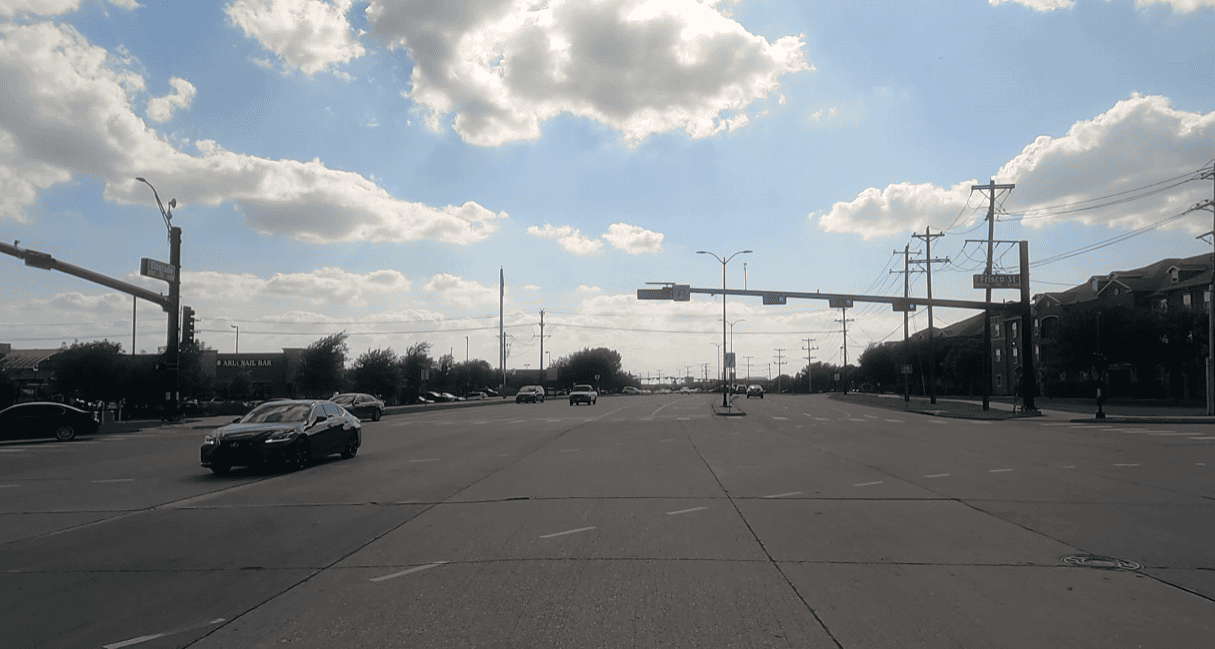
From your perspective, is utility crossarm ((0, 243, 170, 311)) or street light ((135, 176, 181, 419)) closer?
utility crossarm ((0, 243, 170, 311))

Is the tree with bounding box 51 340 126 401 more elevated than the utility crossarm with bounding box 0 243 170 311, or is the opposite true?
the utility crossarm with bounding box 0 243 170 311

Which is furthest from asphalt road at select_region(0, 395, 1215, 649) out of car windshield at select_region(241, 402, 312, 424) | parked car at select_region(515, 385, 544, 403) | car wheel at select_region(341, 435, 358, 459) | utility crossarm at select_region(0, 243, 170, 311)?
parked car at select_region(515, 385, 544, 403)

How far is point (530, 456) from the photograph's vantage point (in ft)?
63.9

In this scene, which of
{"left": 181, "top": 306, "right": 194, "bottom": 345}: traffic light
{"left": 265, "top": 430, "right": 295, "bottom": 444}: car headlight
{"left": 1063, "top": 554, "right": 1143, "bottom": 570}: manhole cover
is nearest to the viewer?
{"left": 1063, "top": 554, "right": 1143, "bottom": 570}: manhole cover

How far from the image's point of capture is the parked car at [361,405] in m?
41.2

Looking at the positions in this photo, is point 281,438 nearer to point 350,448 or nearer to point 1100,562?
point 350,448

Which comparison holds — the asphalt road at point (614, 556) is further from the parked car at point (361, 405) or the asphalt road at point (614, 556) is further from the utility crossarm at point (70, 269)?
the parked car at point (361, 405)

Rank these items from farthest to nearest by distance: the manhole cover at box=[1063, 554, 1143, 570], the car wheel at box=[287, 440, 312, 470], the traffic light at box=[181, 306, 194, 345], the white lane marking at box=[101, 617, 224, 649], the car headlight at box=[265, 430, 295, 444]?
the traffic light at box=[181, 306, 194, 345], the car wheel at box=[287, 440, 312, 470], the car headlight at box=[265, 430, 295, 444], the manhole cover at box=[1063, 554, 1143, 570], the white lane marking at box=[101, 617, 224, 649]

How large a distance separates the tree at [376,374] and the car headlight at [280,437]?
190 feet

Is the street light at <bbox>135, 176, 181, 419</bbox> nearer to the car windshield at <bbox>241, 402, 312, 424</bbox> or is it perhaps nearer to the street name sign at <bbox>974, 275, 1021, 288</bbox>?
the car windshield at <bbox>241, 402, 312, 424</bbox>

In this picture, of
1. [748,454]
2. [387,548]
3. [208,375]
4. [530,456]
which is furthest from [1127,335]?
[208,375]

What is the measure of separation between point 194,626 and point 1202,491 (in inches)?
573

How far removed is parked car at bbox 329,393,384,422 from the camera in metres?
41.2

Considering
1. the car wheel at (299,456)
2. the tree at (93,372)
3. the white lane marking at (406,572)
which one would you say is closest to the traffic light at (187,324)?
the tree at (93,372)
